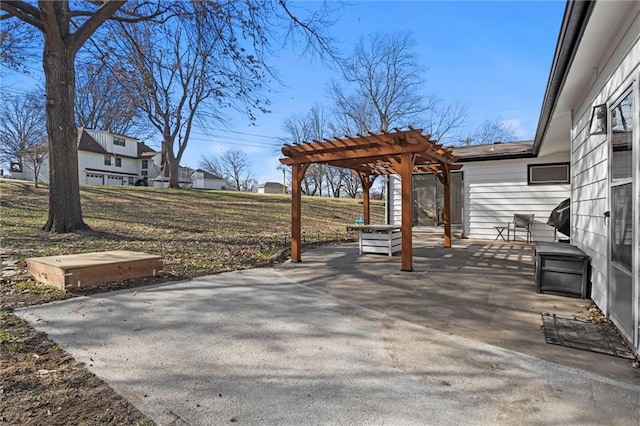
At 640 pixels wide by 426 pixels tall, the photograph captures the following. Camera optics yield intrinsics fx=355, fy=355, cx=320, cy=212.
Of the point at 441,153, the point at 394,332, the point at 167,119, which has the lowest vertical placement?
the point at 394,332

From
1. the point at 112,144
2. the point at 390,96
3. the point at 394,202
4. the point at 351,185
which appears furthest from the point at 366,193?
the point at 112,144

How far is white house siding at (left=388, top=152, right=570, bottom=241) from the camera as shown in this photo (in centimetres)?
948

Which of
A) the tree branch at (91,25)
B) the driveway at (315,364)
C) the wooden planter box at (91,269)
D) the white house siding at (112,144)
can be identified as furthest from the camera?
the white house siding at (112,144)

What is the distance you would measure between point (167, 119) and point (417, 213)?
19228 mm

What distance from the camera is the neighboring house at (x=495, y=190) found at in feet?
31.1

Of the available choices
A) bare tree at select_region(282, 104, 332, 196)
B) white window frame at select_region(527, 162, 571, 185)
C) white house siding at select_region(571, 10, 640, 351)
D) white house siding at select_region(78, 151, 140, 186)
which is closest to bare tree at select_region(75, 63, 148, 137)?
white house siding at select_region(78, 151, 140, 186)

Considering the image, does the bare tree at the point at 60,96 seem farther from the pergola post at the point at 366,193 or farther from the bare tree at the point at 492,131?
the bare tree at the point at 492,131

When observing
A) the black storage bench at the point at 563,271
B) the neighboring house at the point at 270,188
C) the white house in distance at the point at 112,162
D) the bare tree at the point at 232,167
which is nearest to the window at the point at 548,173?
the black storage bench at the point at 563,271

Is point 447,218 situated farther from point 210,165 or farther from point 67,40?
point 210,165

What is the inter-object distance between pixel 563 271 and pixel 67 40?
10.2 metres

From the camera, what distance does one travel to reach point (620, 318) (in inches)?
118

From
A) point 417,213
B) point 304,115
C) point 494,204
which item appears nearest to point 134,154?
point 304,115

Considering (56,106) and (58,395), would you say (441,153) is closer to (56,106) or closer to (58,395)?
(58,395)

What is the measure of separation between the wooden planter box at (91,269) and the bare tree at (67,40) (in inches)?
142
